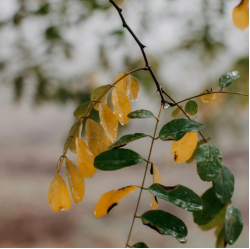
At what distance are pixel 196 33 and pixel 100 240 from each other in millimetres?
1961

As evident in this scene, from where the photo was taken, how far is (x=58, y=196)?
350 mm

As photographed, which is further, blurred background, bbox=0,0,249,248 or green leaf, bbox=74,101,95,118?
blurred background, bbox=0,0,249,248

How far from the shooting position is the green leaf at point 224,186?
1.20 feet

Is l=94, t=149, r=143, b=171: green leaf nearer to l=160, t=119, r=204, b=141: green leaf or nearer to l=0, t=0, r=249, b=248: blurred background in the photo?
l=160, t=119, r=204, b=141: green leaf

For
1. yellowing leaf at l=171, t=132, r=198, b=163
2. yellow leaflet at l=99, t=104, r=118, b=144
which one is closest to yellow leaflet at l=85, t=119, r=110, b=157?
yellow leaflet at l=99, t=104, r=118, b=144

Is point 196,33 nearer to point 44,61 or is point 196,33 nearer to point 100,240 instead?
point 44,61

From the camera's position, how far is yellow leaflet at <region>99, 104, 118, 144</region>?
0.36 m

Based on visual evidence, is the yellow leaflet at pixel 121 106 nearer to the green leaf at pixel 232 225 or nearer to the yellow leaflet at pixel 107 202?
the yellow leaflet at pixel 107 202

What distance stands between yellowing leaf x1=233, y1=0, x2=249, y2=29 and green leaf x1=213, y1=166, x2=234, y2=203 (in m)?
0.23

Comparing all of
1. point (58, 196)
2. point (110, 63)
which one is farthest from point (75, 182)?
point (110, 63)

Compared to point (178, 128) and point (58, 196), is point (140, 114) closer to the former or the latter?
point (178, 128)

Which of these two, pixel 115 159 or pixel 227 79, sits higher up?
pixel 227 79

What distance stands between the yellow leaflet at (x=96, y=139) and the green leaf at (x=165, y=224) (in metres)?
0.12

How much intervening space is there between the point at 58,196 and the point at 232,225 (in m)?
0.30
